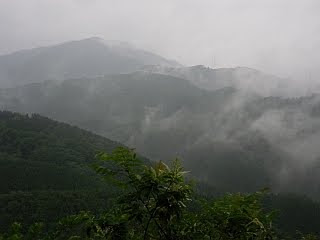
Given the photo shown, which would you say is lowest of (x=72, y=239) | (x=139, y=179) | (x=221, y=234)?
(x=72, y=239)

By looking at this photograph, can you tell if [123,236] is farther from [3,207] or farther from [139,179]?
[3,207]

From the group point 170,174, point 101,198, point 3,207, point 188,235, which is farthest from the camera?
point 101,198

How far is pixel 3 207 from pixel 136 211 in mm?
187549

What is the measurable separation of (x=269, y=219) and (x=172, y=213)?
2.97m

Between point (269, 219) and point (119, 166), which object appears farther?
point (269, 219)

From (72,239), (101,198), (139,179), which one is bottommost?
(101,198)

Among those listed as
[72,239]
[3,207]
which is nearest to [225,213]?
[72,239]

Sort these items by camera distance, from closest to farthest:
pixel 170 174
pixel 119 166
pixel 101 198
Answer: pixel 170 174 < pixel 119 166 < pixel 101 198

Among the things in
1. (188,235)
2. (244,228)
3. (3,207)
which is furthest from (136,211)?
(3,207)

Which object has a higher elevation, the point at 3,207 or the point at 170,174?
the point at 170,174

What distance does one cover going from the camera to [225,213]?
9992 mm

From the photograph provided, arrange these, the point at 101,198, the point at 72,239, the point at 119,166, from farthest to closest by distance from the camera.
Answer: the point at 101,198 < the point at 72,239 < the point at 119,166

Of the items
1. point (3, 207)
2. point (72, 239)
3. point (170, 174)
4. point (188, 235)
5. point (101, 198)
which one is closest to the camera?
point (170, 174)

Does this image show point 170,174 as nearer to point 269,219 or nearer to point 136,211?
point 136,211
